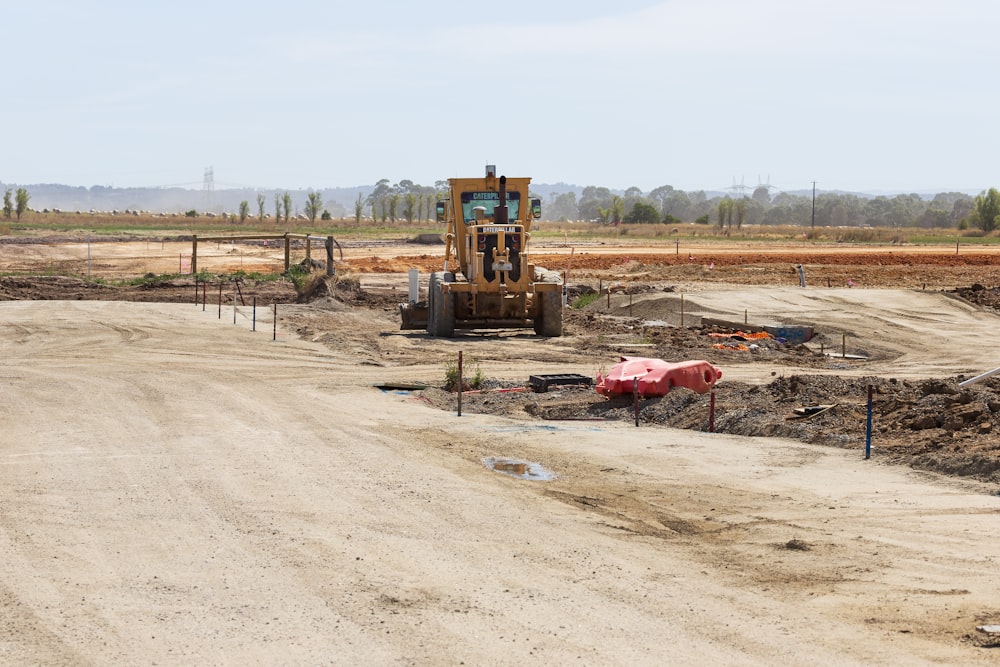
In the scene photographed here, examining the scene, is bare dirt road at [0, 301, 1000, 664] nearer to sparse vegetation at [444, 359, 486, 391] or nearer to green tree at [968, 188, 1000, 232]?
sparse vegetation at [444, 359, 486, 391]

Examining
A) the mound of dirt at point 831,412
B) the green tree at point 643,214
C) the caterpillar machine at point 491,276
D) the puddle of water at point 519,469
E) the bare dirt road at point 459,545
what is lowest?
the puddle of water at point 519,469

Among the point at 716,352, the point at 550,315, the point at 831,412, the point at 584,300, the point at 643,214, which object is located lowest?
the point at 716,352

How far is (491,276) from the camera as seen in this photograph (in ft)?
88.9

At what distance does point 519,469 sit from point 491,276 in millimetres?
13797

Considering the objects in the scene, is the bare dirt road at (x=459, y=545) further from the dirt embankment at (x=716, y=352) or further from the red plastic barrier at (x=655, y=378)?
the red plastic barrier at (x=655, y=378)

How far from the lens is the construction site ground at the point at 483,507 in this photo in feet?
26.6

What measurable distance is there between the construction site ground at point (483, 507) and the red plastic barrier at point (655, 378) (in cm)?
27

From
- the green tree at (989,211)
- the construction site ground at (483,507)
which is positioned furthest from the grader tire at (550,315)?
the green tree at (989,211)

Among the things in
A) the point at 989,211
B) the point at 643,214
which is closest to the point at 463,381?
the point at 989,211

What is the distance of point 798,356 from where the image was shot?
24562 millimetres

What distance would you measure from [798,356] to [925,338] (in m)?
4.60

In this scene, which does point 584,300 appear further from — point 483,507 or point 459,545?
point 459,545

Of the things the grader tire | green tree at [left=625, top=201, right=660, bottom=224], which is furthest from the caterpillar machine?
green tree at [left=625, top=201, right=660, bottom=224]

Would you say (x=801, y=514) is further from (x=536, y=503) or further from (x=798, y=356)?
(x=798, y=356)
